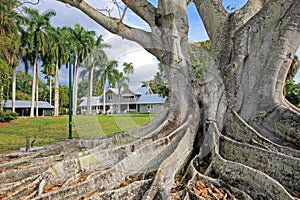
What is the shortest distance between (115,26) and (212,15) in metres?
1.89

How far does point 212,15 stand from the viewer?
4.93m

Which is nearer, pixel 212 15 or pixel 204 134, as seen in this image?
pixel 204 134

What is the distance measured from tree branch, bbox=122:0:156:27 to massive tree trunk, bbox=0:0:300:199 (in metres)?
0.02

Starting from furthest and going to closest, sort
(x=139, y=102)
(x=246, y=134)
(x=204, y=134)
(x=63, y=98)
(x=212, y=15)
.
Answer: (x=63, y=98) → (x=139, y=102) → (x=212, y=15) → (x=204, y=134) → (x=246, y=134)

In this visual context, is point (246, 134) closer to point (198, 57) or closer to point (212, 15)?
point (212, 15)

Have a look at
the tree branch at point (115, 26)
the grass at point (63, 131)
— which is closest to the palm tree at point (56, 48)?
the grass at point (63, 131)

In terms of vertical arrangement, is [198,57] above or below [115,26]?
above

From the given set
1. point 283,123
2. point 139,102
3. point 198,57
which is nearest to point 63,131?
point 198,57

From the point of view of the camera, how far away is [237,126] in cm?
391

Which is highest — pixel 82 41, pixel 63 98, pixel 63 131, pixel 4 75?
pixel 82 41

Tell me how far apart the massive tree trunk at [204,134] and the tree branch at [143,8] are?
2 cm

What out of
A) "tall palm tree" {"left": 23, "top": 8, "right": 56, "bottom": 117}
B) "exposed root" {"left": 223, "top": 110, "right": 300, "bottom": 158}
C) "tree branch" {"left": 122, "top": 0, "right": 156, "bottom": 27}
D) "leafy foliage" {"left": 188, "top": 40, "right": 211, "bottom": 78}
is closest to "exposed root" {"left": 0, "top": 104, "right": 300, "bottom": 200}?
"exposed root" {"left": 223, "top": 110, "right": 300, "bottom": 158}

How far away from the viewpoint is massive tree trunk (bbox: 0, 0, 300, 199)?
9.30ft

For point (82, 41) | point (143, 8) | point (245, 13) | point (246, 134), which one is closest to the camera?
point (246, 134)
